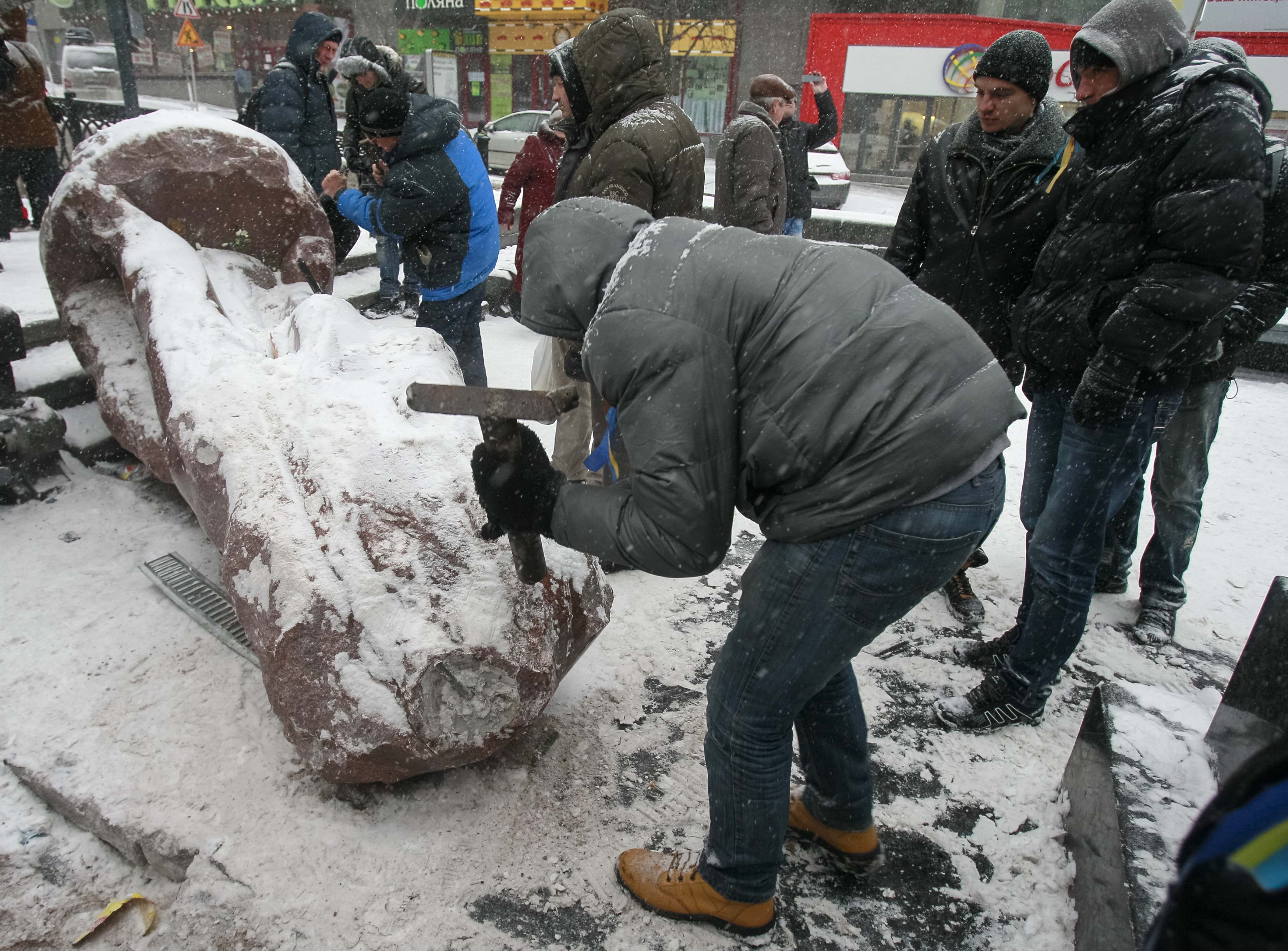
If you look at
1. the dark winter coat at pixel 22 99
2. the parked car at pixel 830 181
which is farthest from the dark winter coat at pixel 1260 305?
the parked car at pixel 830 181

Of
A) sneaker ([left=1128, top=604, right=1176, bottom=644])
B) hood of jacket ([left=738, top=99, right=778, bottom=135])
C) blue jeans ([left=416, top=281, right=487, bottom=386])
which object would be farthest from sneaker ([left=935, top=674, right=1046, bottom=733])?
hood of jacket ([left=738, top=99, right=778, bottom=135])

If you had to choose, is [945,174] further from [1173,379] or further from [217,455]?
[217,455]

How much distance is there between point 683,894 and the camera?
1.75 metres

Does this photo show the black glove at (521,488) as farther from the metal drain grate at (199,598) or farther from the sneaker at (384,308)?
the sneaker at (384,308)

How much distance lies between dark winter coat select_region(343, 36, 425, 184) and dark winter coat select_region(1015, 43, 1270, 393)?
2.73m

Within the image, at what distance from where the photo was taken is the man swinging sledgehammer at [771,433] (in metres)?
1.35

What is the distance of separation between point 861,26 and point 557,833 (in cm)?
1796

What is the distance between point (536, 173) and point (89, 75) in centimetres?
1683

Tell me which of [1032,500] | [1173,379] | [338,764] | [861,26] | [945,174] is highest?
[861,26]

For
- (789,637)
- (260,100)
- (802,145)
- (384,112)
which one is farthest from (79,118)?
(789,637)

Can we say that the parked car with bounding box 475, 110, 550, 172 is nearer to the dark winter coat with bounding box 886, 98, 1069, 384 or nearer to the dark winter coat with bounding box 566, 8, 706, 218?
the dark winter coat with bounding box 566, 8, 706, 218

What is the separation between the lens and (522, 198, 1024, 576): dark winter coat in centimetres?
134

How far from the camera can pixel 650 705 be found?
7.92ft

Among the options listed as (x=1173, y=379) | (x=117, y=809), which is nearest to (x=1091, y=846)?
(x=1173, y=379)
